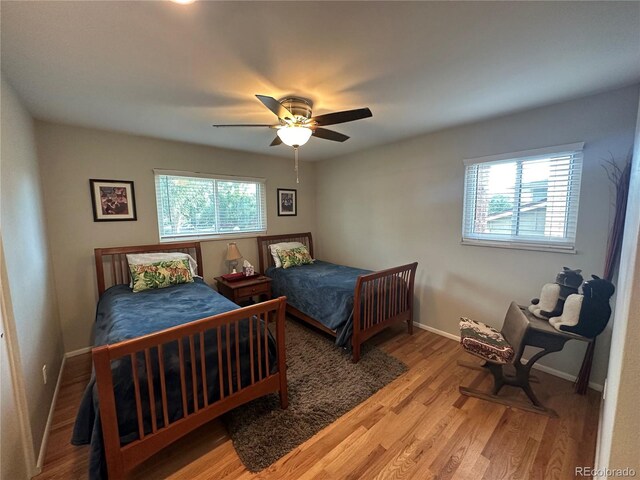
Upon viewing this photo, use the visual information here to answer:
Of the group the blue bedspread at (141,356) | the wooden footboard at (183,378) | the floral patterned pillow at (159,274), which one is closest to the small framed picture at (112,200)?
the floral patterned pillow at (159,274)

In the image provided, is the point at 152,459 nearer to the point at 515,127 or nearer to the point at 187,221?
the point at 187,221

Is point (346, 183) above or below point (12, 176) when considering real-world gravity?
above

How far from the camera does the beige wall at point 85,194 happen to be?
2.57 m

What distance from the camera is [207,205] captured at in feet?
11.7

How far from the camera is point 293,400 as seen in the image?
6.68 feet

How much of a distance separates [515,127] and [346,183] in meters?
2.23

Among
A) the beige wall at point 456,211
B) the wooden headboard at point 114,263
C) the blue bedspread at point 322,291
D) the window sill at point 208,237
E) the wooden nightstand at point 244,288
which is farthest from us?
the window sill at point 208,237

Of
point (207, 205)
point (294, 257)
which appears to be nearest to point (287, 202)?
point (294, 257)

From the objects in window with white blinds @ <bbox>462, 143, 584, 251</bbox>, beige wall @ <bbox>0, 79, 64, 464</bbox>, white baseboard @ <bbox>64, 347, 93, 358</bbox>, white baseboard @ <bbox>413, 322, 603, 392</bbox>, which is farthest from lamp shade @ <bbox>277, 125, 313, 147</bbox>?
white baseboard @ <bbox>64, 347, 93, 358</bbox>

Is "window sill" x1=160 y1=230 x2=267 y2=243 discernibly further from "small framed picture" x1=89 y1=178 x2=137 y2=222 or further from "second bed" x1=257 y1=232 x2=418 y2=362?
"second bed" x1=257 y1=232 x2=418 y2=362

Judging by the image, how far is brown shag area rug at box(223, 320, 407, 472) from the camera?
1.67 m

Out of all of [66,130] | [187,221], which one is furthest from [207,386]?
[66,130]

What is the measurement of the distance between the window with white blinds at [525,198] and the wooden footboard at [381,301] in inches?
32.8

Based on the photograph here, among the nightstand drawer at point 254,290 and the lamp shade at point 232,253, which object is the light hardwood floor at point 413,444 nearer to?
the nightstand drawer at point 254,290
